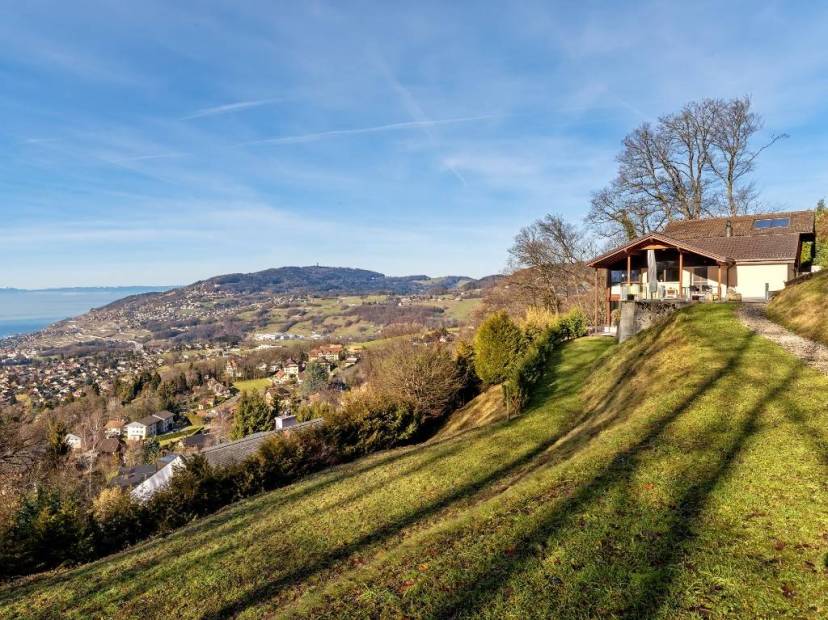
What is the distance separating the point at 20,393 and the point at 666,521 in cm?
10767

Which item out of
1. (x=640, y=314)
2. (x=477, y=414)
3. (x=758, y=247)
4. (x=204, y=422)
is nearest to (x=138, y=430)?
(x=204, y=422)

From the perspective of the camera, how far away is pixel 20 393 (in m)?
81.4

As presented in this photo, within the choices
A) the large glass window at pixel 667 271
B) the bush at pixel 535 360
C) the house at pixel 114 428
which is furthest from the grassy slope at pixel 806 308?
the house at pixel 114 428

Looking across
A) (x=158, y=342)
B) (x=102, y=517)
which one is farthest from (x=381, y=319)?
(x=102, y=517)

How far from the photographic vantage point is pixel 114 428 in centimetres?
6550

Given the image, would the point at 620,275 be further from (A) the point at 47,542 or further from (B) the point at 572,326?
(A) the point at 47,542

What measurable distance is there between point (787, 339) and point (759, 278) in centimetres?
1280

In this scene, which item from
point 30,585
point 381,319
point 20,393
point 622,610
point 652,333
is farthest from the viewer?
point 381,319

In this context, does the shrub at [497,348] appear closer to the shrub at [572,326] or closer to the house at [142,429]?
the shrub at [572,326]

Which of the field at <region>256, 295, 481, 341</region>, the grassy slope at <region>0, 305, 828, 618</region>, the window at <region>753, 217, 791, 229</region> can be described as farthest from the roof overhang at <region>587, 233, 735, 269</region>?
the field at <region>256, 295, 481, 341</region>

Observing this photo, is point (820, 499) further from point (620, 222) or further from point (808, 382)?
point (620, 222)

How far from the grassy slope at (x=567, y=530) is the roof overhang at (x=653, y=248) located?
1052 cm

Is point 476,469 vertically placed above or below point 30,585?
above

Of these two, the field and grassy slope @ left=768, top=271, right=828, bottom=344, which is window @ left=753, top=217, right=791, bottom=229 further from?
the field
